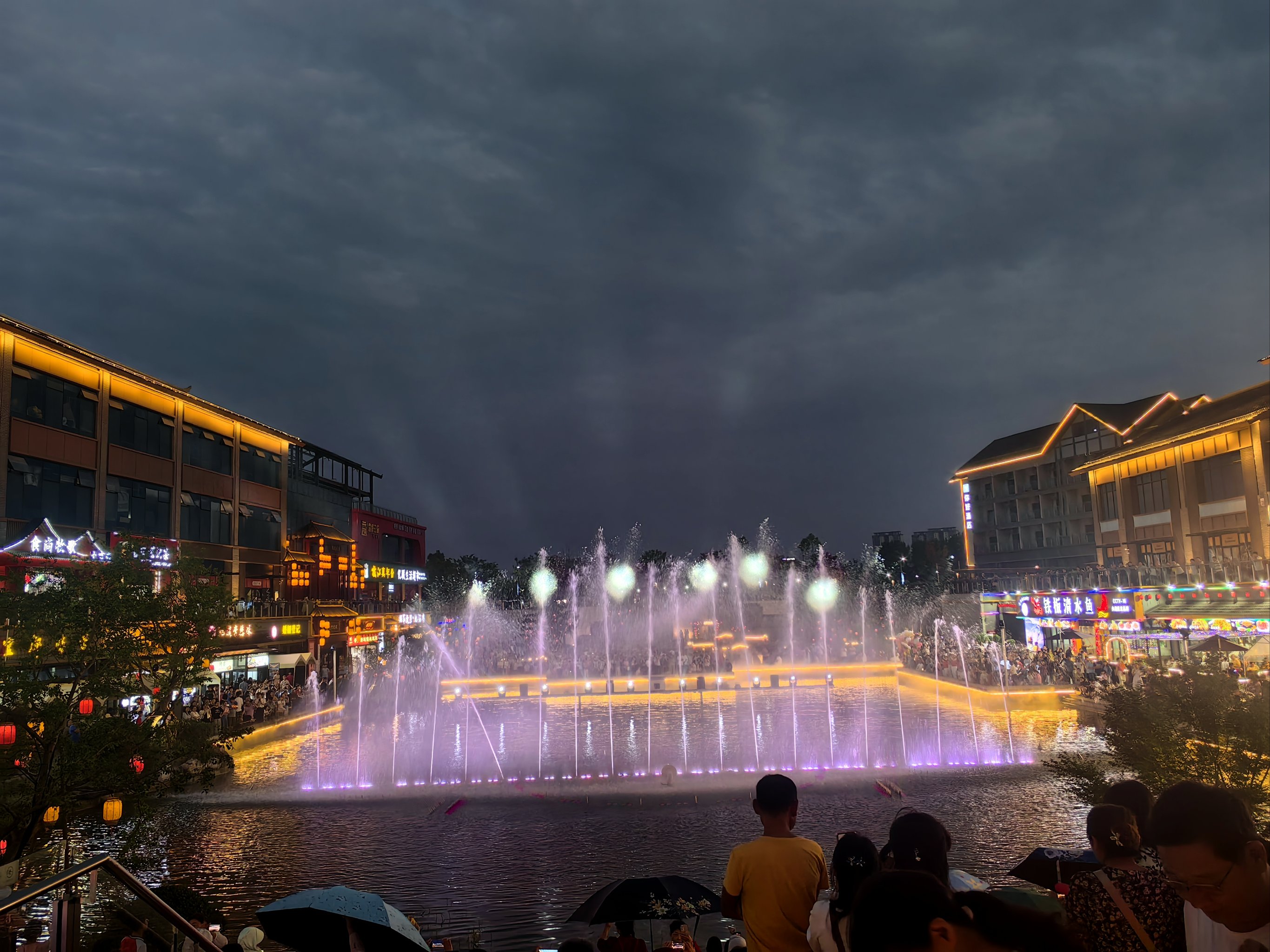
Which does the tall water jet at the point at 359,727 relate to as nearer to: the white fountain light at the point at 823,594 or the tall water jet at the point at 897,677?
the tall water jet at the point at 897,677

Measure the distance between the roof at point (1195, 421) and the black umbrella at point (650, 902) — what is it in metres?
32.0

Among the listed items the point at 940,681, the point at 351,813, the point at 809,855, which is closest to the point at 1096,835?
the point at 809,855

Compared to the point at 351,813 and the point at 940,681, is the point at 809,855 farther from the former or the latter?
the point at 940,681

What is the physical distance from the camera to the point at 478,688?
40906mm

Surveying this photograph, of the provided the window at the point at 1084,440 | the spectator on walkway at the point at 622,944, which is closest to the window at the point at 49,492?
the spectator on walkway at the point at 622,944

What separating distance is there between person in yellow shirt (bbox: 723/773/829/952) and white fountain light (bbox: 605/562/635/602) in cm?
8259

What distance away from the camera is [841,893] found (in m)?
3.73

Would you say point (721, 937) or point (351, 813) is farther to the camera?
point (351, 813)

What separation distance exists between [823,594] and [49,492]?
2727 inches

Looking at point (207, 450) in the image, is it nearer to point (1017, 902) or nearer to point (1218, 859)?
point (1017, 902)

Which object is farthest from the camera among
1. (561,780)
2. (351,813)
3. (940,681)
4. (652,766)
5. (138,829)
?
(940,681)

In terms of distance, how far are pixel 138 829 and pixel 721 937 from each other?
816cm

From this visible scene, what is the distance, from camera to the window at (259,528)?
4241 cm

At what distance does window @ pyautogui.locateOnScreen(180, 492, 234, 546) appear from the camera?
3738 centimetres
